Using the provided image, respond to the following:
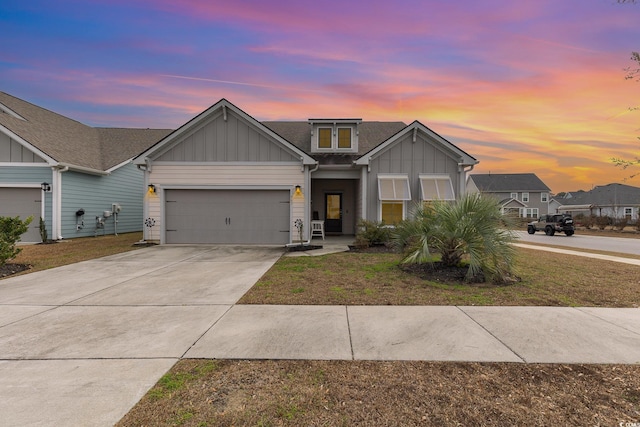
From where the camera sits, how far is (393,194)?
1306 cm

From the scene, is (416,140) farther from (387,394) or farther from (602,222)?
(602,222)

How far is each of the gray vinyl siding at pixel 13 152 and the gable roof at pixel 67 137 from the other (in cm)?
32

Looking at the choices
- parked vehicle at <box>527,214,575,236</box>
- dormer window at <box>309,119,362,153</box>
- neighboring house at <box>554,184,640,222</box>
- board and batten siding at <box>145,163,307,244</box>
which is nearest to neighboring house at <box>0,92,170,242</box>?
board and batten siding at <box>145,163,307,244</box>

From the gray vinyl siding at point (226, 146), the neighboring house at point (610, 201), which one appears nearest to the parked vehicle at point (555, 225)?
the gray vinyl siding at point (226, 146)

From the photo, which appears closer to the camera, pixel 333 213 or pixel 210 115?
pixel 210 115

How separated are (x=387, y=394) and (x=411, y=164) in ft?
39.7

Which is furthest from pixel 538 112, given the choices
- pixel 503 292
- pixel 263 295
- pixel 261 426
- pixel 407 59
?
pixel 261 426

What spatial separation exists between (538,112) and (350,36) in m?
9.18

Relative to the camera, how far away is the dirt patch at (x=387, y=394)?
219 cm

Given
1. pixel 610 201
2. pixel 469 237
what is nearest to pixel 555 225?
pixel 469 237

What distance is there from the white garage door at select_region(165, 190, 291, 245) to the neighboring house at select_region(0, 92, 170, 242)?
547 centimetres

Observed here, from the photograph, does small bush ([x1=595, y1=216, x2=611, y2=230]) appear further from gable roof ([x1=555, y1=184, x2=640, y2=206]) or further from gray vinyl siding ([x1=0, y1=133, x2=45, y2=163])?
gray vinyl siding ([x1=0, y1=133, x2=45, y2=163])

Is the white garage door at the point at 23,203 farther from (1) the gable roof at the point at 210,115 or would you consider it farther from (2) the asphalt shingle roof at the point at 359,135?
(2) the asphalt shingle roof at the point at 359,135

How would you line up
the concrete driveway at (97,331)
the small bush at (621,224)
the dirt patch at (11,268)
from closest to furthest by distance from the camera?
the concrete driveway at (97,331), the dirt patch at (11,268), the small bush at (621,224)
